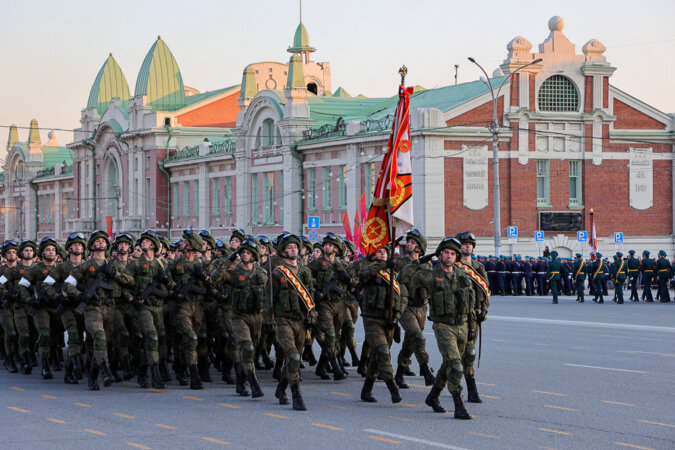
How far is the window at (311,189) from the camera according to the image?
178 ft

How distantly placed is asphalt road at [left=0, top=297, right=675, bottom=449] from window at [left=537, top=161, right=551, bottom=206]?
32.0 m

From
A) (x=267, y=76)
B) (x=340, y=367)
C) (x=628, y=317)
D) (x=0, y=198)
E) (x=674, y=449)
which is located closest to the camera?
(x=674, y=449)

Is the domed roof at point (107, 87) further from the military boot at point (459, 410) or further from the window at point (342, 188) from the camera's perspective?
the military boot at point (459, 410)

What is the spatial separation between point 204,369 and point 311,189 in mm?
39140

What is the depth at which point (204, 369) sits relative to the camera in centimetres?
1552

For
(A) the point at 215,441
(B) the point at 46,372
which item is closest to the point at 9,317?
(B) the point at 46,372

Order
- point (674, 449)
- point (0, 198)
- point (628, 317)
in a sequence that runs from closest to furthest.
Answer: point (674, 449) < point (628, 317) < point (0, 198)

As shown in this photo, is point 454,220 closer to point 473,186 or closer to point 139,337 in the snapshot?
point 473,186

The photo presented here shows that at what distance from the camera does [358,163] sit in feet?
165

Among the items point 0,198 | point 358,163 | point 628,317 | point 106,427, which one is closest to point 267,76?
point 358,163

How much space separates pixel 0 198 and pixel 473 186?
58.4 m

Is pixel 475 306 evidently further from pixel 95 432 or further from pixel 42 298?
pixel 42 298

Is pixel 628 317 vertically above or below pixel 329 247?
below

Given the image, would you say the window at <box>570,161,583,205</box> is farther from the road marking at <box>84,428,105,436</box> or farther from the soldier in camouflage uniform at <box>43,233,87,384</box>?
the road marking at <box>84,428,105,436</box>
